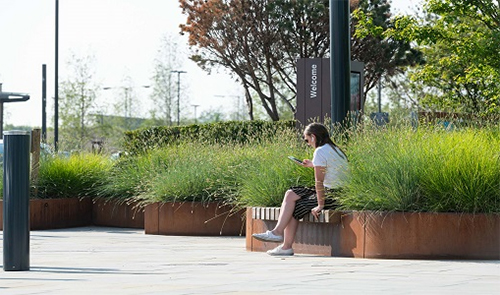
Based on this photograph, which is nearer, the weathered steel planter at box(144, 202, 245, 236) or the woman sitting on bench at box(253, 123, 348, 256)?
the woman sitting on bench at box(253, 123, 348, 256)

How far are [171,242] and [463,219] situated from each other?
450 cm

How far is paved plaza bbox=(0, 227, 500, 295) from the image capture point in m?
6.43

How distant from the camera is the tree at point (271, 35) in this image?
3098 cm

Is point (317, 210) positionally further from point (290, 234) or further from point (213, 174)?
point (213, 174)

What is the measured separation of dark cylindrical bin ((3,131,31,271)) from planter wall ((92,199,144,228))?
23.6ft

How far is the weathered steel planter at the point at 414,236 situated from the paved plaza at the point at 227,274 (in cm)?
29

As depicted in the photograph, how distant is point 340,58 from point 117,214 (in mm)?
5975

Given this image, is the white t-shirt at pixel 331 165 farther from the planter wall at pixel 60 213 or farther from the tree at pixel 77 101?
the tree at pixel 77 101

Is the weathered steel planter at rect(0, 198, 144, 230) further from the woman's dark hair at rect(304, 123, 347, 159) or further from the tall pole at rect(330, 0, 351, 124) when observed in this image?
the woman's dark hair at rect(304, 123, 347, 159)

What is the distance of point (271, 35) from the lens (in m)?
31.3

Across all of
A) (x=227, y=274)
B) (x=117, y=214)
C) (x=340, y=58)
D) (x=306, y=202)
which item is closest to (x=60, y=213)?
(x=117, y=214)

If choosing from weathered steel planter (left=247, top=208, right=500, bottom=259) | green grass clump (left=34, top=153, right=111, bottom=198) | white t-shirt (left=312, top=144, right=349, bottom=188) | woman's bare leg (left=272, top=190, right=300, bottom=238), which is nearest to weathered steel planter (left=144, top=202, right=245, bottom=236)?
green grass clump (left=34, top=153, right=111, bottom=198)

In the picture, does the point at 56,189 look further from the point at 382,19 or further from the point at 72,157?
the point at 382,19

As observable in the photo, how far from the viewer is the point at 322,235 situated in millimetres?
9883
